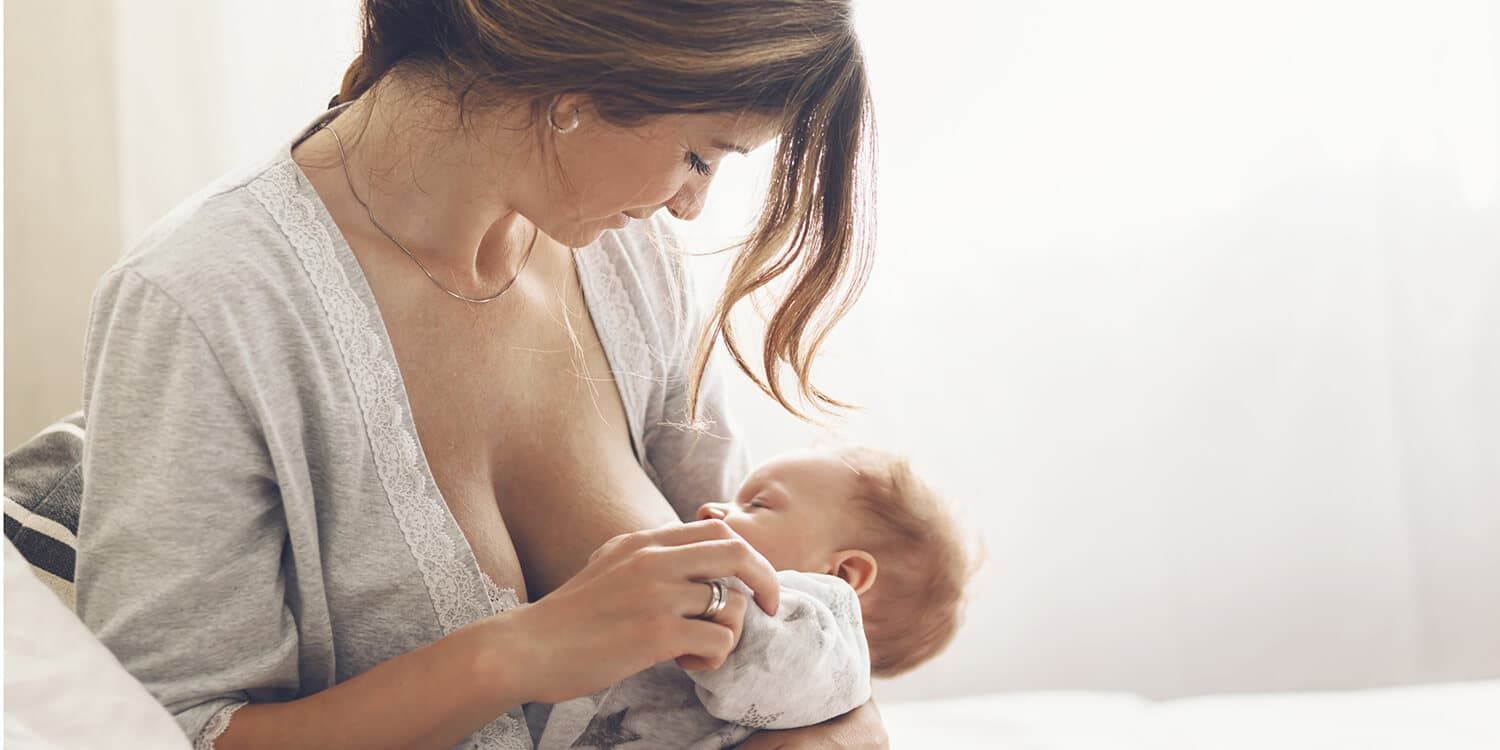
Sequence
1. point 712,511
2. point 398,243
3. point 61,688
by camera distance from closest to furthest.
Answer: point 61,688 < point 398,243 < point 712,511

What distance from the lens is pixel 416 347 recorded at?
4.11ft

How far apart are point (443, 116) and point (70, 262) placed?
4.20ft

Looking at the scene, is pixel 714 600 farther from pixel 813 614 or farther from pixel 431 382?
pixel 431 382

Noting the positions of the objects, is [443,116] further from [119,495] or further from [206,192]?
[119,495]

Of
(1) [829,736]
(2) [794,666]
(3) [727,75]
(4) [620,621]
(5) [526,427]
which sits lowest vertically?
(1) [829,736]

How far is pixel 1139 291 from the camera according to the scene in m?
2.38

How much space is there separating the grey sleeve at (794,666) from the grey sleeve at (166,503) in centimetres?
44

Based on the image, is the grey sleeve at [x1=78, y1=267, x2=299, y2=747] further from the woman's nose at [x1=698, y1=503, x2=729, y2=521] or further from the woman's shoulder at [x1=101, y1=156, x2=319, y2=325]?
the woman's nose at [x1=698, y1=503, x2=729, y2=521]

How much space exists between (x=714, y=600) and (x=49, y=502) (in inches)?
30.0

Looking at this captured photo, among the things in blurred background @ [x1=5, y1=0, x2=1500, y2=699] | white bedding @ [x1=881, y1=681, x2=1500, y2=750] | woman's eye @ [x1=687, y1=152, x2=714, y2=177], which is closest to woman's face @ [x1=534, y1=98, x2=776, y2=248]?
woman's eye @ [x1=687, y1=152, x2=714, y2=177]

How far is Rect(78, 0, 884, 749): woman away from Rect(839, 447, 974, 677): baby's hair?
24 cm

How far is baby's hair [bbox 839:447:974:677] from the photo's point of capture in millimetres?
1542

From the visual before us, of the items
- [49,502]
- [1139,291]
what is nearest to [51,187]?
[49,502]

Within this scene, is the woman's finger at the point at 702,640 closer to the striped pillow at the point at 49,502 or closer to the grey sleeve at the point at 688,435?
the grey sleeve at the point at 688,435
